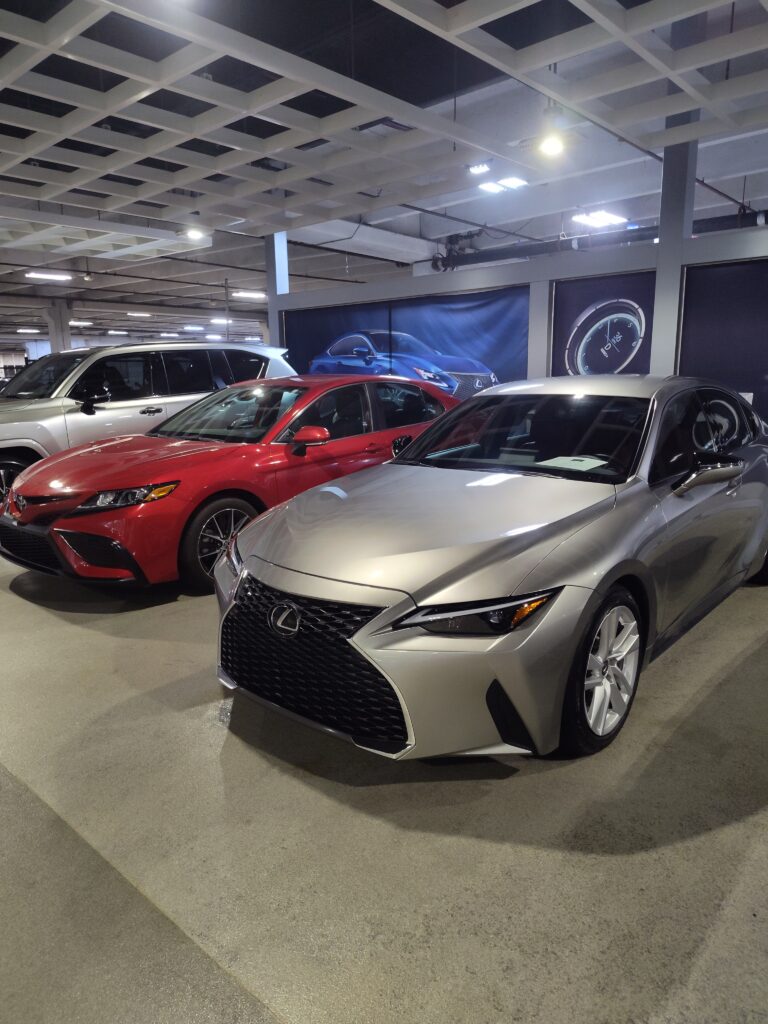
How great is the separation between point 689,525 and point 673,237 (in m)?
5.72

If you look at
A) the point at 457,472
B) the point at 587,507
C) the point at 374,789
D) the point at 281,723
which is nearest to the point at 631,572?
the point at 587,507

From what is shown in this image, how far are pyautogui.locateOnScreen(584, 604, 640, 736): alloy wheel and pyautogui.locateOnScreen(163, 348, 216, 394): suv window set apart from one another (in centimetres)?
549

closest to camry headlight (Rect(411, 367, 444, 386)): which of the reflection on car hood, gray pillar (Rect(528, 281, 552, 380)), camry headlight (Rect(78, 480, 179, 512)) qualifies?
gray pillar (Rect(528, 281, 552, 380))

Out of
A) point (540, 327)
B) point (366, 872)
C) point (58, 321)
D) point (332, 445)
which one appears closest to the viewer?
point (366, 872)

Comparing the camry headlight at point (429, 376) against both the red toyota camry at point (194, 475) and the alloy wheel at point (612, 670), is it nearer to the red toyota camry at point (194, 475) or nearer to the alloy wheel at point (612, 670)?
the red toyota camry at point (194, 475)

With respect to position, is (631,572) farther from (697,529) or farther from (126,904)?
(126,904)

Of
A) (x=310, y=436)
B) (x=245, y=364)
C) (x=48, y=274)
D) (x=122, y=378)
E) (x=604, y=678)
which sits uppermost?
(x=48, y=274)

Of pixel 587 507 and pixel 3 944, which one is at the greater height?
pixel 587 507

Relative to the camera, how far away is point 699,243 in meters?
7.18

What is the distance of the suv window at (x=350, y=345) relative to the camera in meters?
10.3

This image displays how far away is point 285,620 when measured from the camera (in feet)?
7.44

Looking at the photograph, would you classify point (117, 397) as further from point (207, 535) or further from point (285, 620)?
point (285, 620)

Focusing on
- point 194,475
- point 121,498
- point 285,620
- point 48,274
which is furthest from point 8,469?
point 48,274

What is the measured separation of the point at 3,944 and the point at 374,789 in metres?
1.12
